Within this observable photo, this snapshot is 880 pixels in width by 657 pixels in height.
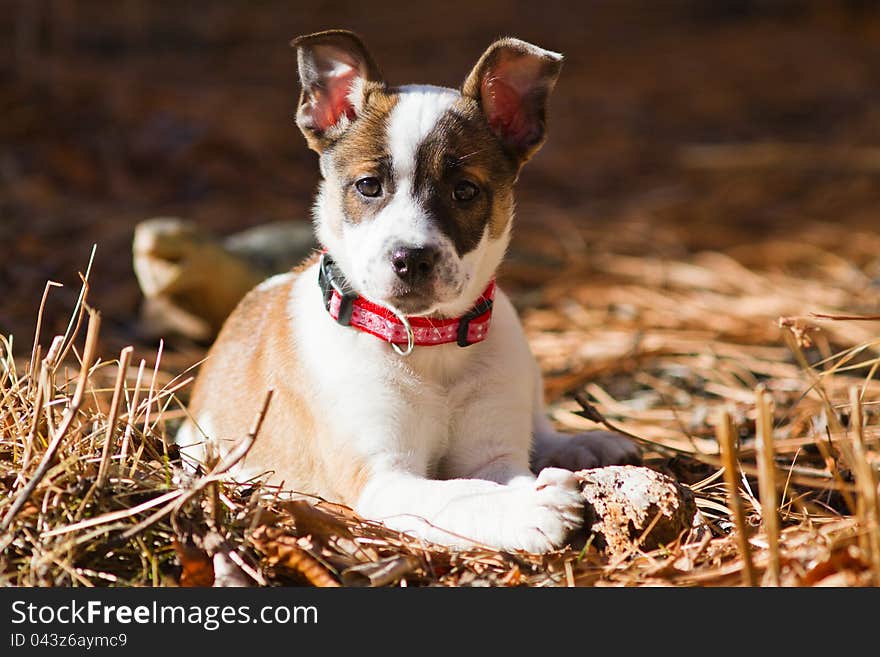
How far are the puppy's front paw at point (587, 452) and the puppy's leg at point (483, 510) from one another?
651 mm

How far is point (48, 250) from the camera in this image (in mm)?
6684

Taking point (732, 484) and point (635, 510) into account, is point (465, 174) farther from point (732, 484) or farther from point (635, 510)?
point (732, 484)

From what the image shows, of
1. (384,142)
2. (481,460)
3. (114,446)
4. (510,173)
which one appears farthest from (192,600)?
(510,173)

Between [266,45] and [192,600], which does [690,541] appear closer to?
[192,600]

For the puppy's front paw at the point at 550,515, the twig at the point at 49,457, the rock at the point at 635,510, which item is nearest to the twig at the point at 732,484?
the rock at the point at 635,510

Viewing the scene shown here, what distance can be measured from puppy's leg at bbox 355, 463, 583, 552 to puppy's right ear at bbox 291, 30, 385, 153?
1.40 m

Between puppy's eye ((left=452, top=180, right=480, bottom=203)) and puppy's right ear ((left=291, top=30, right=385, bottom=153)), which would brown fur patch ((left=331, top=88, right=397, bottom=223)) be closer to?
puppy's right ear ((left=291, top=30, right=385, bottom=153))

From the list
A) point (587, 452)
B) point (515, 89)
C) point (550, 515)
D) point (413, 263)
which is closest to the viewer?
point (550, 515)

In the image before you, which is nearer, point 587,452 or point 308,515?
point 308,515

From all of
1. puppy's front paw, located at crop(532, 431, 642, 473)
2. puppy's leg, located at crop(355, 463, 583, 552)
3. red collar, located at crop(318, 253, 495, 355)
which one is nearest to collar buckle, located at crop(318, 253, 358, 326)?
red collar, located at crop(318, 253, 495, 355)

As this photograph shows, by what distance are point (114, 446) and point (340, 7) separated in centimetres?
1094

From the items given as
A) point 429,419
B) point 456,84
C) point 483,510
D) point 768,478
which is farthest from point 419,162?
point 456,84

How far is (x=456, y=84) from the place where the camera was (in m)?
11.1

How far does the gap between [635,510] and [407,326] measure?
1.05m
